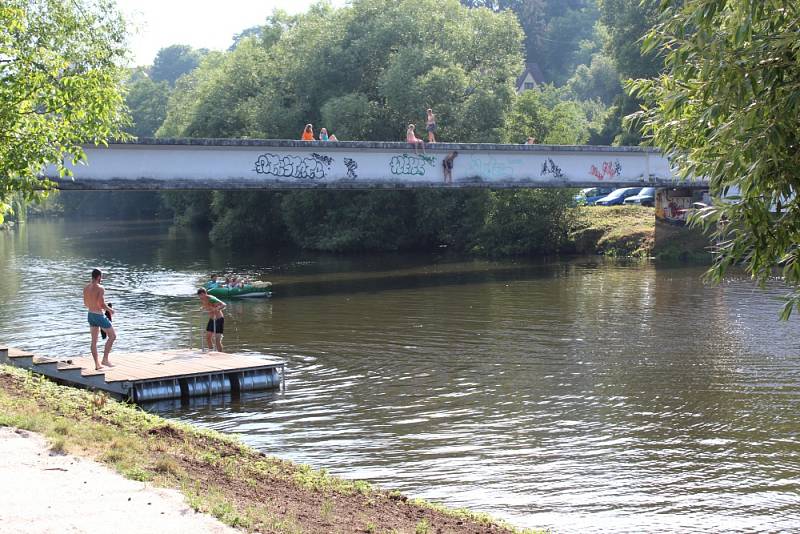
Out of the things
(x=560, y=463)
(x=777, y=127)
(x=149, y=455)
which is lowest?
(x=560, y=463)

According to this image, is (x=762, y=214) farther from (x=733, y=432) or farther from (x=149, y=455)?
(x=733, y=432)

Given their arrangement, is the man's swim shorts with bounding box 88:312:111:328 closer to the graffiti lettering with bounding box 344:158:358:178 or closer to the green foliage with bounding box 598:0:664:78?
the graffiti lettering with bounding box 344:158:358:178

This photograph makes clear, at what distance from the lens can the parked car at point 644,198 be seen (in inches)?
2293

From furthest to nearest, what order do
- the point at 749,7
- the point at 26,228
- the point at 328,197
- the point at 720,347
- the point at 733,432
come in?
the point at 26,228
the point at 328,197
the point at 720,347
the point at 733,432
the point at 749,7

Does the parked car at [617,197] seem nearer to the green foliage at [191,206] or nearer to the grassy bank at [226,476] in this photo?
the green foliage at [191,206]

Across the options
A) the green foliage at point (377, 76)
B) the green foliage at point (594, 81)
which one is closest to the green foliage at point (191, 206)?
the green foliage at point (377, 76)

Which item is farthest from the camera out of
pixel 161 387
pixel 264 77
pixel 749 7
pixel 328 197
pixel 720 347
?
pixel 264 77

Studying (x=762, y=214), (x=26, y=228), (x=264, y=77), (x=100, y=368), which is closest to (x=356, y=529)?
(x=762, y=214)

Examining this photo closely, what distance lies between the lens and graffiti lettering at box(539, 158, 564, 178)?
143 ft

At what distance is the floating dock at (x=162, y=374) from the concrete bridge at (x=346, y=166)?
14.3m

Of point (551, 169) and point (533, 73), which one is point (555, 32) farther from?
point (551, 169)

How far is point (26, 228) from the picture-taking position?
9231cm

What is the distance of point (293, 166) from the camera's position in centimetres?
3791

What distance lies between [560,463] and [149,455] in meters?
6.07
